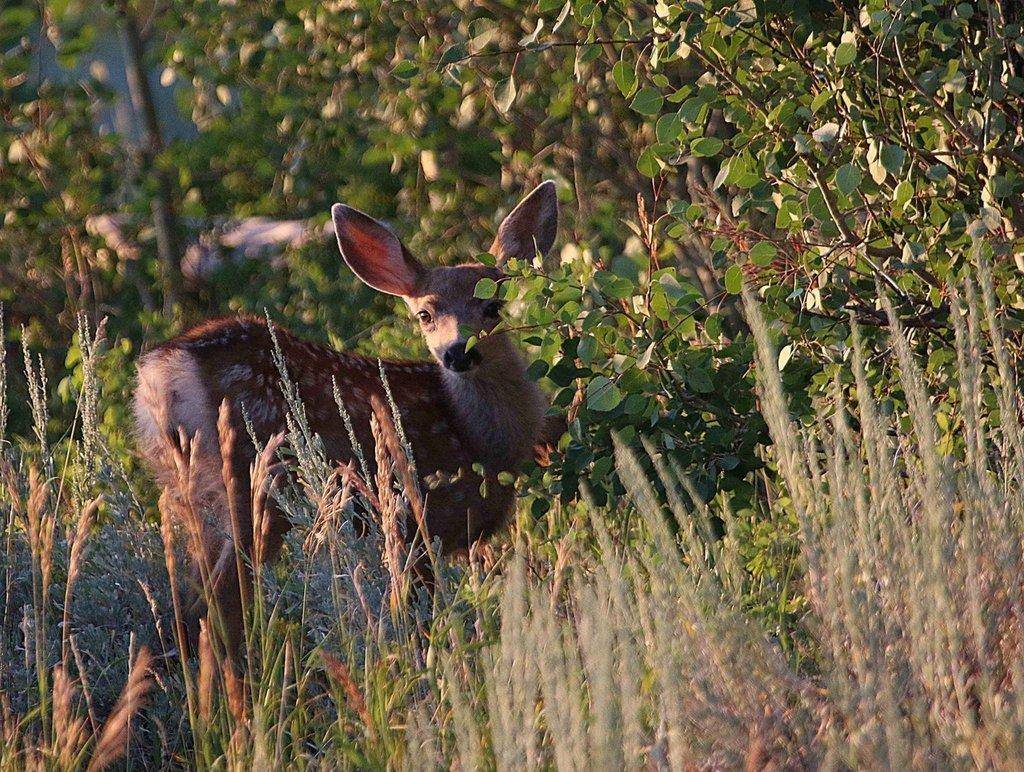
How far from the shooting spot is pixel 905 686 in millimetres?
2494

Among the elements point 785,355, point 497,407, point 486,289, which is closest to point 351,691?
point 486,289

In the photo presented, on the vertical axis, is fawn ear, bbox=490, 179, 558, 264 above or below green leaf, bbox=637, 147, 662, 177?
above

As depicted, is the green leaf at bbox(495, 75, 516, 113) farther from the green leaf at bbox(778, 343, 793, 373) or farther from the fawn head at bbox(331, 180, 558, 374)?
the fawn head at bbox(331, 180, 558, 374)

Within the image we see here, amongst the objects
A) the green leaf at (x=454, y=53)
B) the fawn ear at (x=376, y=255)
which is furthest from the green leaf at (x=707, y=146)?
the fawn ear at (x=376, y=255)

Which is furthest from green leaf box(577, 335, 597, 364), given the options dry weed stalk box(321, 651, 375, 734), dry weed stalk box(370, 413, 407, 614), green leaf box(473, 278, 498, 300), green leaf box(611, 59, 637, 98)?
dry weed stalk box(321, 651, 375, 734)

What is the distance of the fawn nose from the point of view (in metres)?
5.14

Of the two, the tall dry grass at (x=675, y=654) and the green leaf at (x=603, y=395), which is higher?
the green leaf at (x=603, y=395)

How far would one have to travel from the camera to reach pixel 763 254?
146 inches

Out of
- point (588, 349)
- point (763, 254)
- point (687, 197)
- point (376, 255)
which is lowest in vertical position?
point (588, 349)

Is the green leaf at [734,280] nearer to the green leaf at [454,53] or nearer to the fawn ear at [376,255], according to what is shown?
the green leaf at [454,53]

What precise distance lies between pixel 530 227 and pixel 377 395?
1.14 metres

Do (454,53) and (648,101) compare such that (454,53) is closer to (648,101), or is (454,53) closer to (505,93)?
(505,93)

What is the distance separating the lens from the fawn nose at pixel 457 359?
16.9 ft

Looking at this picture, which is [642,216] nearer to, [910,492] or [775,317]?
[775,317]
